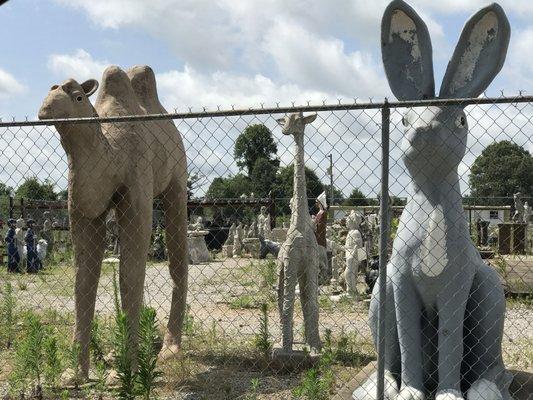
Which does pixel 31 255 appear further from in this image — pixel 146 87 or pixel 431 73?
pixel 431 73

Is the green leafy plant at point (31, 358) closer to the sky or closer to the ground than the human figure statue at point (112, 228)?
closer to the ground

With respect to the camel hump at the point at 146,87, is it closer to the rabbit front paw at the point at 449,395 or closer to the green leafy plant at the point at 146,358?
the green leafy plant at the point at 146,358

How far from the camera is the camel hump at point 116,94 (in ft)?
17.8

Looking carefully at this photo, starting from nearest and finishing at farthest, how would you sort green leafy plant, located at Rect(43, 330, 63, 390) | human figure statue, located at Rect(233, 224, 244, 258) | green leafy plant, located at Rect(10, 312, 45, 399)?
green leafy plant, located at Rect(43, 330, 63, 390) → green leafy plant, located at Rect(10, 312, 45, 399) → human figure statue, located at Rect(233, 224, 244, 258)

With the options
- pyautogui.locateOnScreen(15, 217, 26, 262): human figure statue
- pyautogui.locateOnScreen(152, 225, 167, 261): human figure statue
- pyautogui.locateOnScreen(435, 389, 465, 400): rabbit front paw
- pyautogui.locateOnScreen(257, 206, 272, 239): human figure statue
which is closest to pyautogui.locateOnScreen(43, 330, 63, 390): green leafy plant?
pyautogui.locateOnScreen(435, 389, 465, 400): rabbit front paw

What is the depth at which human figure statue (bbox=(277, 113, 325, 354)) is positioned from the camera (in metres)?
5.67

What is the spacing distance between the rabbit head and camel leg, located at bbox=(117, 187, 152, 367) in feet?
7.27

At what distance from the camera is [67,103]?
15.6ft

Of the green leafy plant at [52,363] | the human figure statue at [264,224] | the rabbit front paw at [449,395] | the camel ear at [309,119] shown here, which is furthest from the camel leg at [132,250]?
the human figure statue at [264,224]

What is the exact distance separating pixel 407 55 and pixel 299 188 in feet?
6.79

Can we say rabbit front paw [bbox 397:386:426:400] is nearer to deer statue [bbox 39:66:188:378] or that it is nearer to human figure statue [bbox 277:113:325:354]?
deer statue [bbox 39:66:188:378]

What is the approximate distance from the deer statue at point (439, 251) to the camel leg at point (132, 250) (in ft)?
6.43

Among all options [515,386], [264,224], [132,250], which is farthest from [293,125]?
[264,224]

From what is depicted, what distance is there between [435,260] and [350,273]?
7063 mm
